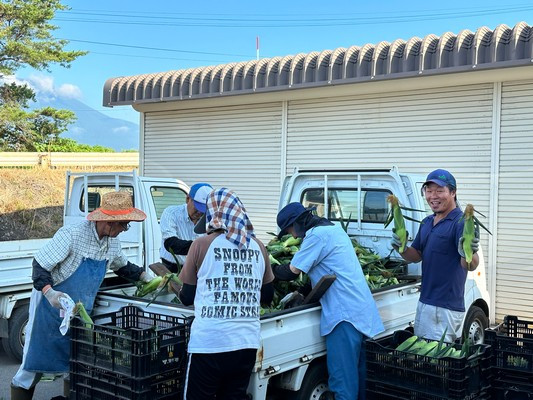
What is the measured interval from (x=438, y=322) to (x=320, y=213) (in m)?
2.37

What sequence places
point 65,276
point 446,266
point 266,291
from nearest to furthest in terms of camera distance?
point 266,291
point 65,276
point 446,266

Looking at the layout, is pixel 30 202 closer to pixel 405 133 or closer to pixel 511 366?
pixel 405 133

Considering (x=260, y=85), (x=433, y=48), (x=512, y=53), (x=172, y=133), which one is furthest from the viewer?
(x=172, y=133)

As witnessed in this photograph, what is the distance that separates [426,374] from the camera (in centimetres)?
389

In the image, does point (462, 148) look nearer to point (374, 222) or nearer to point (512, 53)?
point (512, 53)

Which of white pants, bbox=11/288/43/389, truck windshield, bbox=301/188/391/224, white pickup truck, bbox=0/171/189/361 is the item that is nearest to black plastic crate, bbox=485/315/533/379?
truck windshield, bbox=301/188/391/224

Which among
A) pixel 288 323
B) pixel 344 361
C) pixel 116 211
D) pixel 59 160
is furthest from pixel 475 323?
pixel 59 160

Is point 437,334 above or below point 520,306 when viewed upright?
above

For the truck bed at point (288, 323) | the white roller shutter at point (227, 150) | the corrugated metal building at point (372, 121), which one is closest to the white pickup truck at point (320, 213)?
the truck bed at point (288, 323)

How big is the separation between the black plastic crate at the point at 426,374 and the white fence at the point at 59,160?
23253 millimetres

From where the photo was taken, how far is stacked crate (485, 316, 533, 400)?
13.0 ft

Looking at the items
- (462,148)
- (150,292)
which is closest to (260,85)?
(462,148)

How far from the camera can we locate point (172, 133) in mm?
14055

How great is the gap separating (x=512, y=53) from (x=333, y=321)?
6247mm
